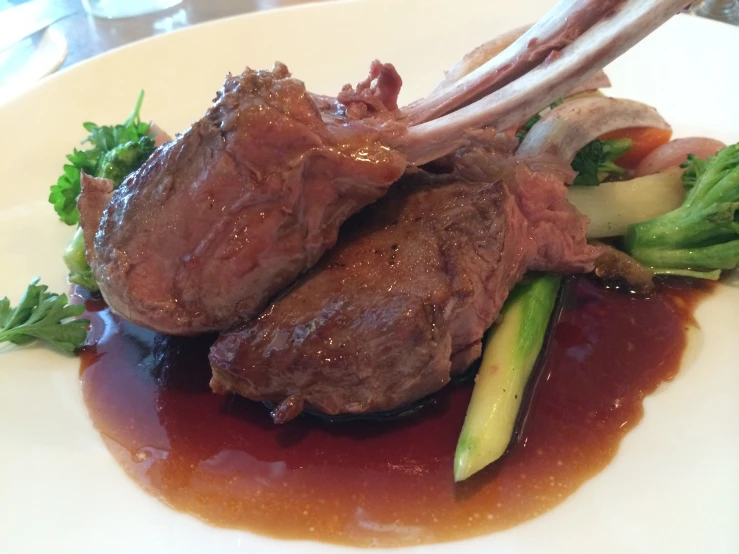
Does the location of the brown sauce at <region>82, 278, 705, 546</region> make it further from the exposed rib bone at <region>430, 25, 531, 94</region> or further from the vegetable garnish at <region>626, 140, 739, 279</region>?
the exposed rib bone at <region>430, 25, 531, 94</region>

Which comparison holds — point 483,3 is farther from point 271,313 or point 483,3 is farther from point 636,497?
point 636,497

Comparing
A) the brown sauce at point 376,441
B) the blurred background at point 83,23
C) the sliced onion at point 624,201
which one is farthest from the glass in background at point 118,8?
the sliced onion at point 624,201

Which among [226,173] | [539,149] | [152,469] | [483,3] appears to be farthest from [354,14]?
A: [152,469]

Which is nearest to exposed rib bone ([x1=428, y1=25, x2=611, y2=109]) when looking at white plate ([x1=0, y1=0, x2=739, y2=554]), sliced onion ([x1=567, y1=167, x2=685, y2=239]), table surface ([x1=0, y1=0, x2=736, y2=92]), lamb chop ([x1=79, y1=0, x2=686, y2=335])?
lamb chop ([x1=79, y1=0, x2=686, y2=335])

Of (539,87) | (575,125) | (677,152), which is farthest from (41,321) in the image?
(677,152)

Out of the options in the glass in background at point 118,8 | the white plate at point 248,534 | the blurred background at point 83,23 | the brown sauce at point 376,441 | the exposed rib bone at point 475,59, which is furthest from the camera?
the glass in background at point 118,8

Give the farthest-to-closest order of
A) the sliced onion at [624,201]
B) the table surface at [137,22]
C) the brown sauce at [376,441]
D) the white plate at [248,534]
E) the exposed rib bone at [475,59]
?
the table surface at [137,22]
the sliced onion at [624,201]
the exposed rib bone at [475,59]
the brown sauce at [376,441]
the white plate at [248,534]

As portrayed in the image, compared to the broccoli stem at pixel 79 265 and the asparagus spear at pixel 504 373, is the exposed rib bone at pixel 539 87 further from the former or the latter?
the broccoli stem at pixel 79 265
